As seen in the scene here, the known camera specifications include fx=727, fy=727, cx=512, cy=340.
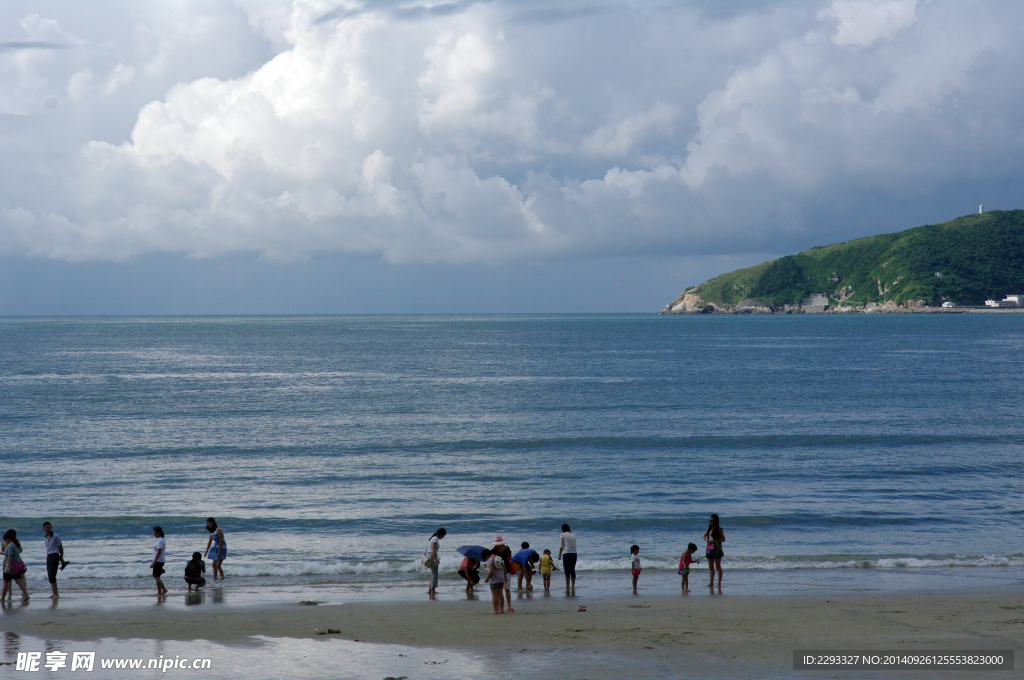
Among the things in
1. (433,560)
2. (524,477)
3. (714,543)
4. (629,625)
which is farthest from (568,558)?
(524,477)

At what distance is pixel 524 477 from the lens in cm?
3384

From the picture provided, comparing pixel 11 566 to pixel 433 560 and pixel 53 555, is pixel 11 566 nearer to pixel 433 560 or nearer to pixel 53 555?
pixel 53 555

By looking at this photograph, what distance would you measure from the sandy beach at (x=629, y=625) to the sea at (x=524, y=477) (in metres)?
1.88

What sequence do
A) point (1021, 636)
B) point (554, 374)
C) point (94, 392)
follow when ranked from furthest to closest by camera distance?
point (554, 374), point (94, 392), point (1021, 636)

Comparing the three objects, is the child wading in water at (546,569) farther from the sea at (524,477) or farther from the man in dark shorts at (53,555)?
the man in dark shorts at (53,555)

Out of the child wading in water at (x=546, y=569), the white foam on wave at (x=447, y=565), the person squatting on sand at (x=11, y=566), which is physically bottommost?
the white foam on wave at (x=447, y=565)

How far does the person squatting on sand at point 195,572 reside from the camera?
19438mm

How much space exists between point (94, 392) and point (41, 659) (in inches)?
2348

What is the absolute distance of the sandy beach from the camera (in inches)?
563

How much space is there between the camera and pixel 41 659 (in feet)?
45.5

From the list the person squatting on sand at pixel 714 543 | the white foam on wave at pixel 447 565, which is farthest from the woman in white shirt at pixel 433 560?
the person squatting on sand at pixel 714 543

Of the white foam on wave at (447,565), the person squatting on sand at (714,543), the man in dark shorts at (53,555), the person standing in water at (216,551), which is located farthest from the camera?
the white foam on wave at (447,565)

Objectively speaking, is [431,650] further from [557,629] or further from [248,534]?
[248,534]

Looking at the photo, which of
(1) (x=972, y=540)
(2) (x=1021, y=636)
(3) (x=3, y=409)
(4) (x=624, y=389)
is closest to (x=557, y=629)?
(2) (x=1021, y=636)
